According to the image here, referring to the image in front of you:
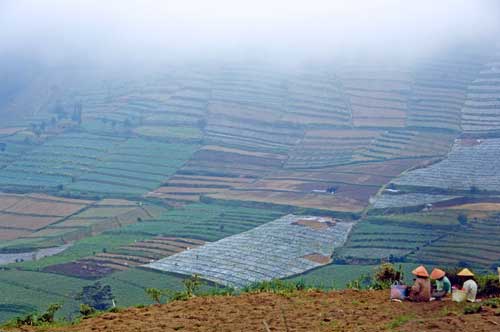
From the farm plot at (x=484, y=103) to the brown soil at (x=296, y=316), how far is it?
100946mm

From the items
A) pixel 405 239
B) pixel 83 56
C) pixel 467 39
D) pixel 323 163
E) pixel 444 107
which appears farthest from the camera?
pixel 83 56

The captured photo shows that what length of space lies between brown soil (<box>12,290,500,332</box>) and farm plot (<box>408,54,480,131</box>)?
333 feet

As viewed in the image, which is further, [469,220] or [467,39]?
[467,39]

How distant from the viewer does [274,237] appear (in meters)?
82.8

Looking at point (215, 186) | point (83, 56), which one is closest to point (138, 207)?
point (215, 186)

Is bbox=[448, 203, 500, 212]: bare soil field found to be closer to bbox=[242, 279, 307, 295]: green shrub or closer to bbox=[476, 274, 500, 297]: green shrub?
bbox=[242, 279, 307, 295]: green shrub

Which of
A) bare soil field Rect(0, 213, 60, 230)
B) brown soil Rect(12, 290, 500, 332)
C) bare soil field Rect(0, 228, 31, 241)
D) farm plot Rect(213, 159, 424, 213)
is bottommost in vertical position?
bare soil field Rect(0, 228, 31, 241)

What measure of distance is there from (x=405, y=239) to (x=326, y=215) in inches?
545

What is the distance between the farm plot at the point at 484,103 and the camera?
124688 millimetres

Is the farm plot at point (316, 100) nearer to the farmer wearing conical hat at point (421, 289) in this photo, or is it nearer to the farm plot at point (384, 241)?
the farm plot at point (384, 241)

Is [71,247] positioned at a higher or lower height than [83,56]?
lower

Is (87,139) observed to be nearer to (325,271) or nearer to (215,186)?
(215,186)

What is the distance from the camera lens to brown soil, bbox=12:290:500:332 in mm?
22703

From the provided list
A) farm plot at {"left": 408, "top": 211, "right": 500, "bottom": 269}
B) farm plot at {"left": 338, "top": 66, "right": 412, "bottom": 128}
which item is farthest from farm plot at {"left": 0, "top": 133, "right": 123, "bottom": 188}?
farm plot at {"left": 408, "top": 211, "right": 500, "bottom": 269}
